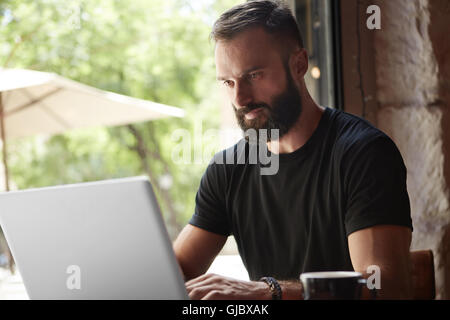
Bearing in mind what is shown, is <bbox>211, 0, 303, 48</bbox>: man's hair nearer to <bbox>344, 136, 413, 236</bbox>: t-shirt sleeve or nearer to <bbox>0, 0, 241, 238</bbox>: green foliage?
<bbox>344, 136, 413, 236</bbox>: t-shirt sleeve

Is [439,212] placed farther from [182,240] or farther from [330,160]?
[182,240]

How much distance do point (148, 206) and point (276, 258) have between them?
771mm

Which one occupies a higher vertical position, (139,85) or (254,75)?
(139,85)

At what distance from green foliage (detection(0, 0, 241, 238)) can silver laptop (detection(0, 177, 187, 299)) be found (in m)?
4.01

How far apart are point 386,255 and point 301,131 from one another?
50 centimetres

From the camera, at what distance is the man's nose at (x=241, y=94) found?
4.81 feet

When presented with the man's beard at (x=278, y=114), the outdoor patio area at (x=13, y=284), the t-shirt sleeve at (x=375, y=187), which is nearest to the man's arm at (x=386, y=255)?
the t-shirt sleeve at (x=375, y=187)

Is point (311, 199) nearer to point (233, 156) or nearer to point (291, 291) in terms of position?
point (233, 156)

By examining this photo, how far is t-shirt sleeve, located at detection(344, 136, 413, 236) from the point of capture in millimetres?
1167

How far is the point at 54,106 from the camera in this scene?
13.0 feet

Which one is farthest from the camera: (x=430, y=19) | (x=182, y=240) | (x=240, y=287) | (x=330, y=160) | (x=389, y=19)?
(x=389, y=19)

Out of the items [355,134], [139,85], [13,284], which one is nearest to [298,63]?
[355,134]
